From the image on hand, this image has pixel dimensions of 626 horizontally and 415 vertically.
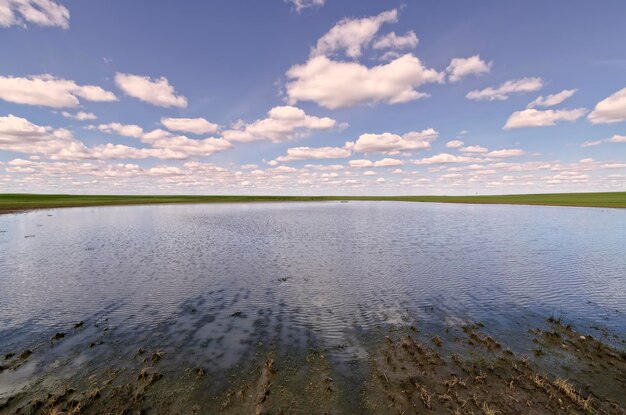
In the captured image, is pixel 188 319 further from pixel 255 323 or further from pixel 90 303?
pixel 90 303

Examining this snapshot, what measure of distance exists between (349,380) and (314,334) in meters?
4.10

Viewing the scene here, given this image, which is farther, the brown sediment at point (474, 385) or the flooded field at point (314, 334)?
the flooded field at point (314, 334)

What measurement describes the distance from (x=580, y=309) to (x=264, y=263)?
2431 cm

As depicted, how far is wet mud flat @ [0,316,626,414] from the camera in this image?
9297 mm

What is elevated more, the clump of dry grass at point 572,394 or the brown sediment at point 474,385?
the clump of dry grass at point 572,394

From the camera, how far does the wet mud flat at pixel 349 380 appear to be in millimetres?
9297

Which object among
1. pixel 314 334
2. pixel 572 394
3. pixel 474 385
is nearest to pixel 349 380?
pixel 314 334

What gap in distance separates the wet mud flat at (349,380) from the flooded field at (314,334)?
6 centimetres

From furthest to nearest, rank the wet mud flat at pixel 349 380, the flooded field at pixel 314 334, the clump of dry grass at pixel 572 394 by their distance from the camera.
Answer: the flooded field at pixel 314 334 < the wet mud flat at pixel 349 380 < the clump of dry grass at pixel 572 394

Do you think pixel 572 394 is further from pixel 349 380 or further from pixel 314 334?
pixel 314 334

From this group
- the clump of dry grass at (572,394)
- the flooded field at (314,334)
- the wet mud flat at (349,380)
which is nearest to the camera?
the clump of dry grass at (572,394)

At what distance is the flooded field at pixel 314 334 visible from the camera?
978 centimetres

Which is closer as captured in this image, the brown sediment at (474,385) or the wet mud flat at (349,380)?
the brown sediment at (474,385)

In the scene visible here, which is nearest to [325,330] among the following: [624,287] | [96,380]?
[96,380]
